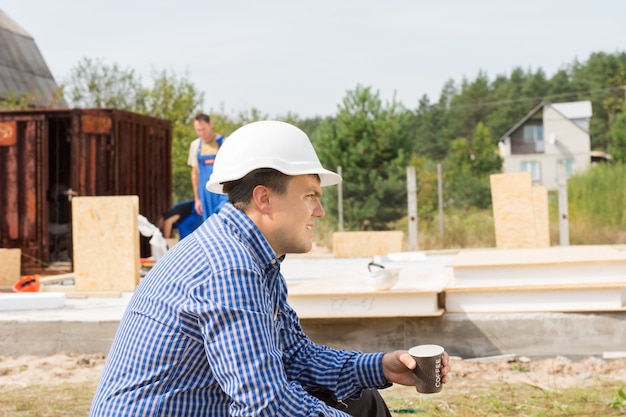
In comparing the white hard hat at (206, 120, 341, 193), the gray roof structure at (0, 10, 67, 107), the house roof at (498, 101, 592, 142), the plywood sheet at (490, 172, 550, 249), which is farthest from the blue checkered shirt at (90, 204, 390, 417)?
the house roof at (498, 101, 592, 142)

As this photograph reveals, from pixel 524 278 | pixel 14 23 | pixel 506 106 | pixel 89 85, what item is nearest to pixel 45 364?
pixel 524 278

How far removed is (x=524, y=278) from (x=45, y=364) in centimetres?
379

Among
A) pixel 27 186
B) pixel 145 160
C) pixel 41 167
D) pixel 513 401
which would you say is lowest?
pixel 513 401

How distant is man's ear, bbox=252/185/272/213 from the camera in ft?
8.45

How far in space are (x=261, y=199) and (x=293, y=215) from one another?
4.4 inches

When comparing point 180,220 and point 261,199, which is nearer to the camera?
point 261,199

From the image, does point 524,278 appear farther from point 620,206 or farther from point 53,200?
point 620,206

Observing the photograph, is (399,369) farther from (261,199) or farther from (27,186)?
(27,186)

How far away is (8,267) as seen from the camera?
1129 centimetres

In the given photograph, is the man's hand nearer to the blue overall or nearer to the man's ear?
the man's ear

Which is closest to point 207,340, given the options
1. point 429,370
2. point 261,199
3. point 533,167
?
point 261,199

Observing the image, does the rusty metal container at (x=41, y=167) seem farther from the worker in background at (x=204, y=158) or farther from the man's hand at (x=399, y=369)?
the man's hand at (x=399, y=369)

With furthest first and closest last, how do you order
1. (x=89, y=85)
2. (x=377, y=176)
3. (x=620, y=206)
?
(x=89, y=85) < (x=377, y=176) < (x=620, y=206)

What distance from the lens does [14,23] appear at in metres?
32.1
